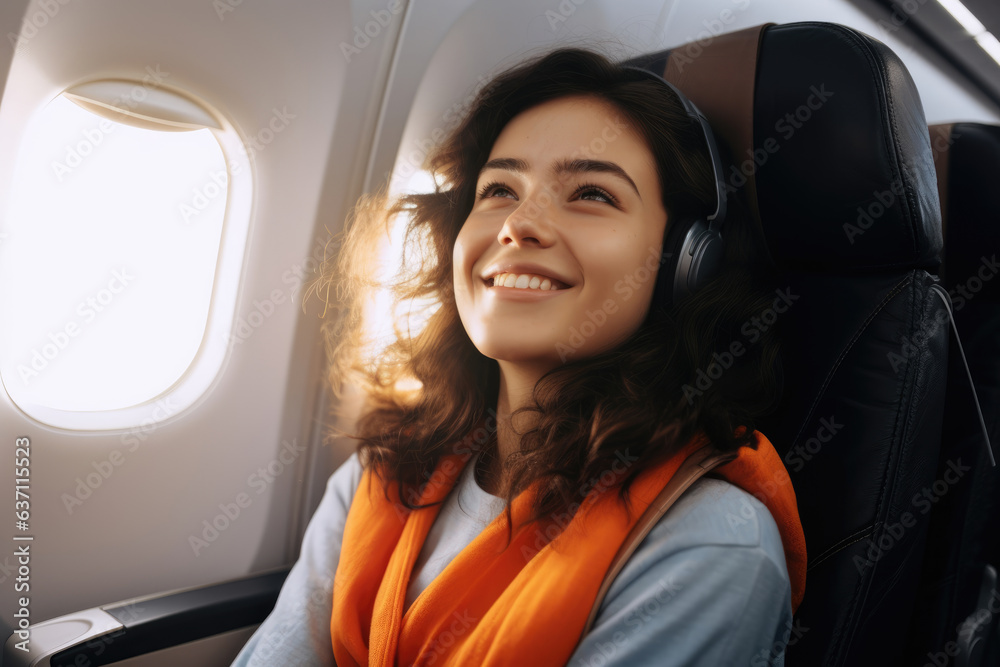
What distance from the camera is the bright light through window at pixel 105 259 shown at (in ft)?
4.60

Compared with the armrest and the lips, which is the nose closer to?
the lips

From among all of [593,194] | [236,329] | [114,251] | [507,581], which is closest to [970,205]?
[593,194]

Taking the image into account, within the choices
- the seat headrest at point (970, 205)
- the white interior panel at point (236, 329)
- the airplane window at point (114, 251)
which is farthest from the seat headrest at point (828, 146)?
the airplane window at point (114, 251)

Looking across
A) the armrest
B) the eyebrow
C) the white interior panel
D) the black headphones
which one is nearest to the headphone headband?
the black headphones

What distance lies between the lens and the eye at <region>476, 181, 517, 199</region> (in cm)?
118

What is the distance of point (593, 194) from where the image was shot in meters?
1.09

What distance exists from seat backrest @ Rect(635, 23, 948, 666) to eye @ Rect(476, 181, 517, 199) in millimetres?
408

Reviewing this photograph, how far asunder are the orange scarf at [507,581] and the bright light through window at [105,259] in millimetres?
831

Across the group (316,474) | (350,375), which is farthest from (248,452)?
(350,375)

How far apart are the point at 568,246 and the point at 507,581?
1.83ft

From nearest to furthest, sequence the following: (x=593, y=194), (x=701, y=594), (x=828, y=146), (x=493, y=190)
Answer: (x=701, y=594) → (x=828, y=146) → (x=593, y=194) → (x=493, y=190)

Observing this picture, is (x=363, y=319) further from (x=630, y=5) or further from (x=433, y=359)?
(x=630, y=5)

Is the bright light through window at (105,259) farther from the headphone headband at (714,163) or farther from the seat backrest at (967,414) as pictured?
the seat backrest at (967,414)

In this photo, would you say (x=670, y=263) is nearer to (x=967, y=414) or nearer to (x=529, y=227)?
(x=529, y=227)
